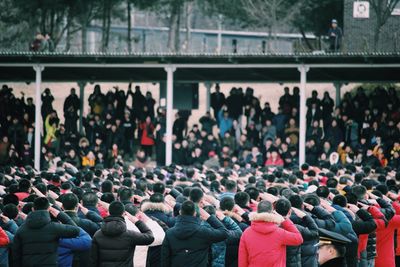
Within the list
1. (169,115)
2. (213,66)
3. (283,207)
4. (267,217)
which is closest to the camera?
(267,217)

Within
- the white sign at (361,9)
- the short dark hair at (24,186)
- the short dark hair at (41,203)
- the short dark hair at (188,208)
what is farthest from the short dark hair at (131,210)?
the white sign at (361,9)

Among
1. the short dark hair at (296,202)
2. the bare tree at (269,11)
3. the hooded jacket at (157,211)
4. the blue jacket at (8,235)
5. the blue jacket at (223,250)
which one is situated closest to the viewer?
the blue jacket at (8,235)

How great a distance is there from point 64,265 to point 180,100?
65.6ft

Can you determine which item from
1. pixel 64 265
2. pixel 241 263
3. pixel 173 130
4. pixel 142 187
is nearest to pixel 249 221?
pixel 241 263

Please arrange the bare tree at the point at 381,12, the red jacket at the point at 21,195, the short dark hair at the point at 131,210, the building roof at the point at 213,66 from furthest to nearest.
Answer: the bare tree at the point at 381,12, the building roof at the point at 213,66, the red jacket at the point at 21,195, the short dark hair at the point at 131,210

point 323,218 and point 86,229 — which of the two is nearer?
point 86,229

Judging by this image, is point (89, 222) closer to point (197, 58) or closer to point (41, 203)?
point (41, 203)

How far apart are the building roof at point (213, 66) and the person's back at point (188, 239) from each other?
17109 millimetres

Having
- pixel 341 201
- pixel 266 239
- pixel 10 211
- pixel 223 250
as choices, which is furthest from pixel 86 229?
pixel 341 201

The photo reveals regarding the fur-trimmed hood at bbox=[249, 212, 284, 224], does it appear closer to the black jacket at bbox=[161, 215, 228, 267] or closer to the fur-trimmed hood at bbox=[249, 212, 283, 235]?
the fur-trimmed hood at bbox=[249, 212, 283, 235]

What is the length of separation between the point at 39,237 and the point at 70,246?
0.50m

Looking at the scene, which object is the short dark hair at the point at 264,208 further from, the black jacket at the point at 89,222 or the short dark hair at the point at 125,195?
the short dark hair at the point at 125,195

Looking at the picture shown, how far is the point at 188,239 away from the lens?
12336 millimetres

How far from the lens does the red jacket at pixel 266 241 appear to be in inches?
467
